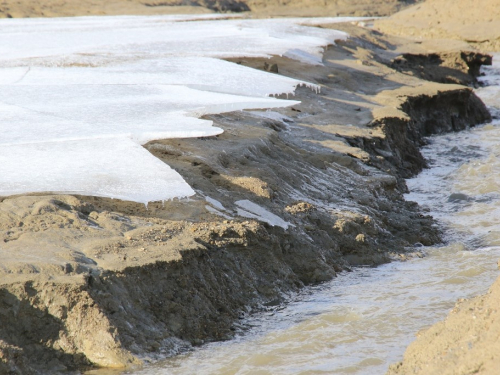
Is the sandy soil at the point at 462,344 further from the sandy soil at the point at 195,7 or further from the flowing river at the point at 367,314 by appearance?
the sandy soil at the point at 195,7

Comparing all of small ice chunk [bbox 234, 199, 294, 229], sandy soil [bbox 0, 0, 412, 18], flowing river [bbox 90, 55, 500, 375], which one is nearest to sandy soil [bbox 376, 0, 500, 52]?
sandy soil [bbox 0, 0, 412, 18]

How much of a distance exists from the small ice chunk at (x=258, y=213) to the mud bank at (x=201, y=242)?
1 cm

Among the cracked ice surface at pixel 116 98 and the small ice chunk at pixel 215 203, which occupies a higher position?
the cracked ice surface at pixel 116 98

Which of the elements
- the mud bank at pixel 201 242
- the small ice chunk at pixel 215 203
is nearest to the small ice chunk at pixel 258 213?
the mud bank at pixel 201 242

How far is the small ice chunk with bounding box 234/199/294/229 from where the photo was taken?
487 centimetres

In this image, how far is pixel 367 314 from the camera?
167 inches

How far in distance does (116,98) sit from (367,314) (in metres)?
3.69

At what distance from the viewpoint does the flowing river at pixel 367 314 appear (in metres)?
3.62

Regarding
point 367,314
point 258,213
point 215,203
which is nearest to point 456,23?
point 258,213

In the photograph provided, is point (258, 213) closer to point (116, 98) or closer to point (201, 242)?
point (201, 242)

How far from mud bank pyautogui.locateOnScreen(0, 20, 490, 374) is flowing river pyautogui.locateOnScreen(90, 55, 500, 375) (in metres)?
0.16

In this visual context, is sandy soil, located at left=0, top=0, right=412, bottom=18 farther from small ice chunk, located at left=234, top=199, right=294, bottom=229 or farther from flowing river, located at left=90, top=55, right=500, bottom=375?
small ice chunk, located at left=234, top=199, right=294, bottom=229

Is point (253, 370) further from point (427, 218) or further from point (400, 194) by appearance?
point (400, 194)

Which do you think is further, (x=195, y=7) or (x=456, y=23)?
(x=195, y=7)
